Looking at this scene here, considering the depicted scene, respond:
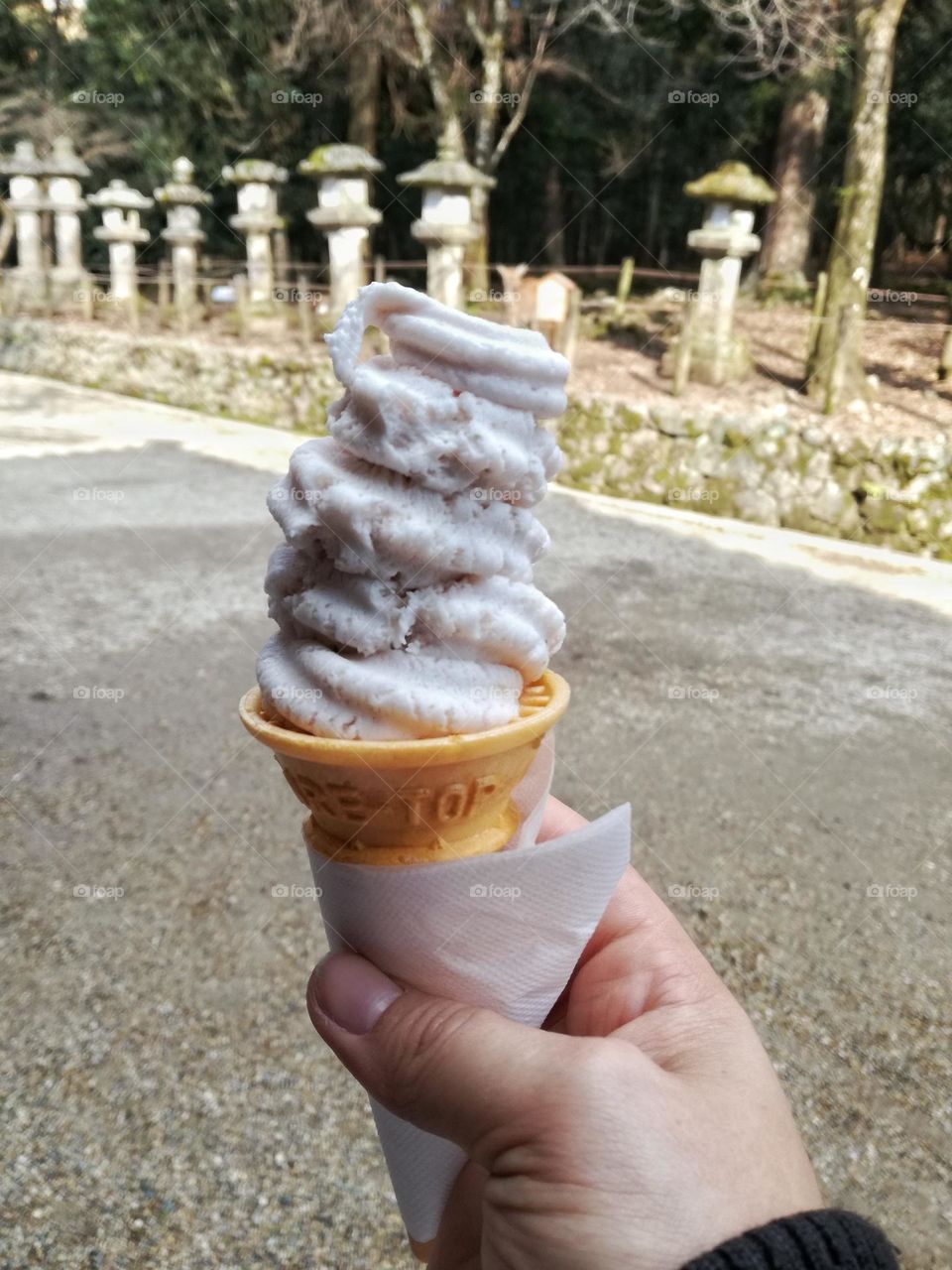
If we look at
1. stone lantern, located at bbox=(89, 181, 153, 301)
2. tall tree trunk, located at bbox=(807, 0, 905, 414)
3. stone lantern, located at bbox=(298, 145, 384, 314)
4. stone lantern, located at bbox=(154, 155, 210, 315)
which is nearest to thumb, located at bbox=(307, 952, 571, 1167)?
tall tree trunk, located at bbox=(807, 0, 905, 414)

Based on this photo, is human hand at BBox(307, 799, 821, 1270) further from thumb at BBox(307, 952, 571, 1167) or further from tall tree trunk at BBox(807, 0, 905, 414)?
tall tree trunk at BBox(807, 0, 905, 414)

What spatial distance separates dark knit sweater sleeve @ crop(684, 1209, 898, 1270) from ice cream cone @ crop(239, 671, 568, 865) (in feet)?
2.28

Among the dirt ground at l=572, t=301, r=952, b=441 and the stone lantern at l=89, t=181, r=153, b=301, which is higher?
the stone lantern at l=89, t=181, r=153, b=301

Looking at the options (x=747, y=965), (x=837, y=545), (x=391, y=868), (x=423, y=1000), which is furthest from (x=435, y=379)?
(x=837, y=545)

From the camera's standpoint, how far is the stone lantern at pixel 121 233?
645 inches

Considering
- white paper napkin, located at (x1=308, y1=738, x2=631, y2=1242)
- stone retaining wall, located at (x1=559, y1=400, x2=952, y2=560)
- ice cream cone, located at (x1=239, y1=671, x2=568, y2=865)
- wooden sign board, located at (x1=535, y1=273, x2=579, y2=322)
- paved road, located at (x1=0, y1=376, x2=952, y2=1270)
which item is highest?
wooden sign board, located at (x1=535, y1=273, x2=579, y2=322)

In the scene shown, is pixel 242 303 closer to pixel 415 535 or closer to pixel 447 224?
pixel 447 224

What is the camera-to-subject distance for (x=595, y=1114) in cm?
136

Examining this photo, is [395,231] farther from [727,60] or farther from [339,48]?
[727,60]

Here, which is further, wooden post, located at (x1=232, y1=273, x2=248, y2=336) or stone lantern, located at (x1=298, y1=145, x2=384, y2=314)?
wooden post, located at (x1=232, y1=273, x2=248, y2=336)

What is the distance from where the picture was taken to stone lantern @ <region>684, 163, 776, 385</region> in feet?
35.2

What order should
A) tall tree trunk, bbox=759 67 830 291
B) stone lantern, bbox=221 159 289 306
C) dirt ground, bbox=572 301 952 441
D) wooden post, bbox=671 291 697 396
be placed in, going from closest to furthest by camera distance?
dirt ground, bbox=572 301 952 441 → wooden post, bbox=671 291 697 396 → stone lantern, bbox=221 159 289 306 → tall tree trunk, bbox=759 67 830 291

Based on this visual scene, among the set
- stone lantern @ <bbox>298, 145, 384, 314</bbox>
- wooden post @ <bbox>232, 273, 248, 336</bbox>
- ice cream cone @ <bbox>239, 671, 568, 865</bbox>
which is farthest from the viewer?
wooden post @ <bbox>232, 273, 248, 336</bbox>

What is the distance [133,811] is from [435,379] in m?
3.30
